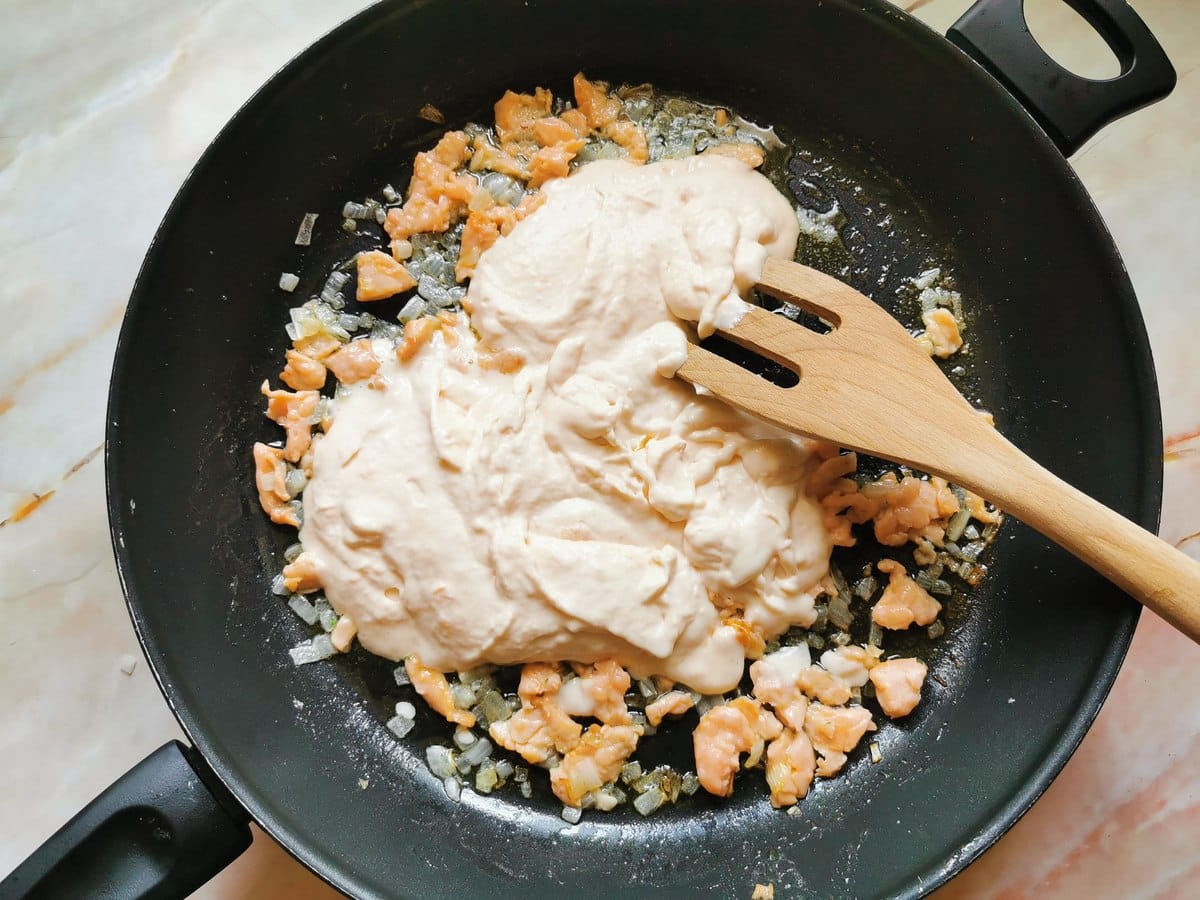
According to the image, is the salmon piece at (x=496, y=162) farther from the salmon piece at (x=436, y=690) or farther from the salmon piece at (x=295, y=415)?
the salmon piece at (x=436, y=690)

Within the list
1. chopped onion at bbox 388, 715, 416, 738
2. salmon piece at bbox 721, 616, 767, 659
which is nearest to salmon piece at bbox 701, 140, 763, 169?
salmon piece at bbox 721, 616, 767, 659

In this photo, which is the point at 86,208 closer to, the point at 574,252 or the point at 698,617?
the point at 574,252

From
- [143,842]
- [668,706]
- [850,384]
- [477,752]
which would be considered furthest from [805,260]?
[143,842]

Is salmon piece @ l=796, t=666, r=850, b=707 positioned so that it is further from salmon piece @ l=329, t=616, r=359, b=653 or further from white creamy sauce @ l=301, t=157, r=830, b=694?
salmon piece @ l=329, t=616, r=359, b=653

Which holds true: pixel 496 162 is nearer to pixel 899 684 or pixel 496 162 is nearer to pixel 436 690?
pixel 436 690

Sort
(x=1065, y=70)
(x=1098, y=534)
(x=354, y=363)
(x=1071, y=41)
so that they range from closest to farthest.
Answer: (x=1098, y=534)
(x=1065, y=70)
(x=354, y=363)
(x=1071, y=41)

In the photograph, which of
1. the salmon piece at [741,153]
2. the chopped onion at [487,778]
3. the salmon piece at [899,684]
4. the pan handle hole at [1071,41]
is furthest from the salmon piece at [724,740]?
the pan handle hole at [1071,41]

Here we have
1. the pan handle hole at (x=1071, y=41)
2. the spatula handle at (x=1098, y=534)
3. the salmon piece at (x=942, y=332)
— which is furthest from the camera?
the pan handle hole at (x=1071, y=41)
